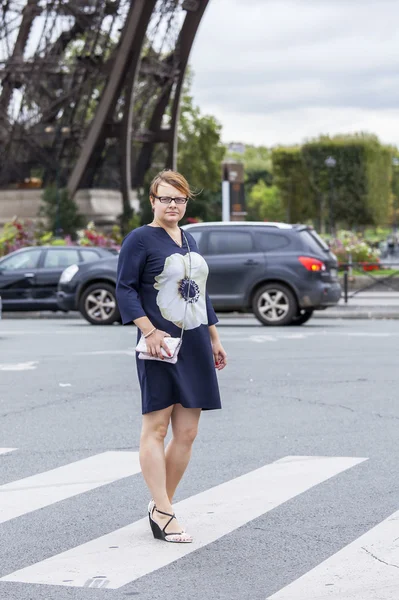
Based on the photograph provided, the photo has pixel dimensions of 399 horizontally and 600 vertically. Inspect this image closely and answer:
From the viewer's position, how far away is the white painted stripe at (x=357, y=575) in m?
5.21

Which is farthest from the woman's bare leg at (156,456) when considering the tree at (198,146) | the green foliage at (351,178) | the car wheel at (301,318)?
the green foliage at (351,178)

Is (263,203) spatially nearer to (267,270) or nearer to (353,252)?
(353,252)

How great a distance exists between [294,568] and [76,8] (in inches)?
2199

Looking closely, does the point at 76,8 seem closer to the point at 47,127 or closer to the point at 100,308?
the point at 47,127

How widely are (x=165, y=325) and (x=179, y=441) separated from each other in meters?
0.57

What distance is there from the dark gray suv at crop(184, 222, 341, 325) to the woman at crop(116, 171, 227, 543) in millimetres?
15258

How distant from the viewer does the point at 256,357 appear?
15.9 meters

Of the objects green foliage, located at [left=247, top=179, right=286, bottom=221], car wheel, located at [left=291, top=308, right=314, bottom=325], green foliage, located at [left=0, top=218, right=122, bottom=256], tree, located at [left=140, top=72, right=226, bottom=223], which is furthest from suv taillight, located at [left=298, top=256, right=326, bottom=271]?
green foliage, located at [left=247, top=179, right=286, bottom=221]

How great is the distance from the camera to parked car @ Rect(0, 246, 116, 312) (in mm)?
25844

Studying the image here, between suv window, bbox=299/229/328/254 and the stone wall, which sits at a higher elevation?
the stone wall

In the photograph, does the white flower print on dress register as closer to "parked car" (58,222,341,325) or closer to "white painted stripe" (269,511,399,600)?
"white painted stripe" (269,511,399,600)

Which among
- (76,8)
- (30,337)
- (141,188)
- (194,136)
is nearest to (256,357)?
(30,337)

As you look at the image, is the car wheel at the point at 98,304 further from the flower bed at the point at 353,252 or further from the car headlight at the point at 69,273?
the flower bed at the point at 353,252

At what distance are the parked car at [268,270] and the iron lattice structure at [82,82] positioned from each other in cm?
3849
